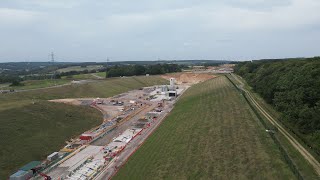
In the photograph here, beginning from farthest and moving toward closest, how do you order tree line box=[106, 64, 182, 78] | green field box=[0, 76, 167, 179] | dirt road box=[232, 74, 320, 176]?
tree line box=[106, 64, 182, 78] < green field box=[0, 76, 167, 179] < dirt road box=[232, 74, 320, 176]

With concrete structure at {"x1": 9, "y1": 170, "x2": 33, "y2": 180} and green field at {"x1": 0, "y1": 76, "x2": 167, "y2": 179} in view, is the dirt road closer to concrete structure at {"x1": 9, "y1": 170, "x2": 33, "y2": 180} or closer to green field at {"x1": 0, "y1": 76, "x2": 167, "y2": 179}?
concrete structure at {"x1": 9, "y1": 170, "x2": 33, "y2": 180}

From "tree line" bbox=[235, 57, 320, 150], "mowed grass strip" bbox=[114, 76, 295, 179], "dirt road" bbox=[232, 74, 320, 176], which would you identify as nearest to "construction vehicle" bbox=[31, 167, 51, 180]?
"mowed grass strip" bbox=[114, 76, 295, 179]

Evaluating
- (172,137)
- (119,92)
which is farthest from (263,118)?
(119,92)

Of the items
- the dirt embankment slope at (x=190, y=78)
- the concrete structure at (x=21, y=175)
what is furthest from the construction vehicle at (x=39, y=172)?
the dirt embankment slope at (x=190, y=78)

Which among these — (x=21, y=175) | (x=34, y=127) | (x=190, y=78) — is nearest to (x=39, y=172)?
(x=21, y=175)

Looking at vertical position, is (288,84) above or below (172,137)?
above

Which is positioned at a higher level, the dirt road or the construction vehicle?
the dirt road

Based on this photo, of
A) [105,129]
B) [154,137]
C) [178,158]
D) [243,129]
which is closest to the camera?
[178,158]

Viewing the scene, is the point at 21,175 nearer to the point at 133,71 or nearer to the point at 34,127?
the point at 34,127

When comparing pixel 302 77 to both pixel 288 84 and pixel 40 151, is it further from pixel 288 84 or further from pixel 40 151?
pixel 40 151
